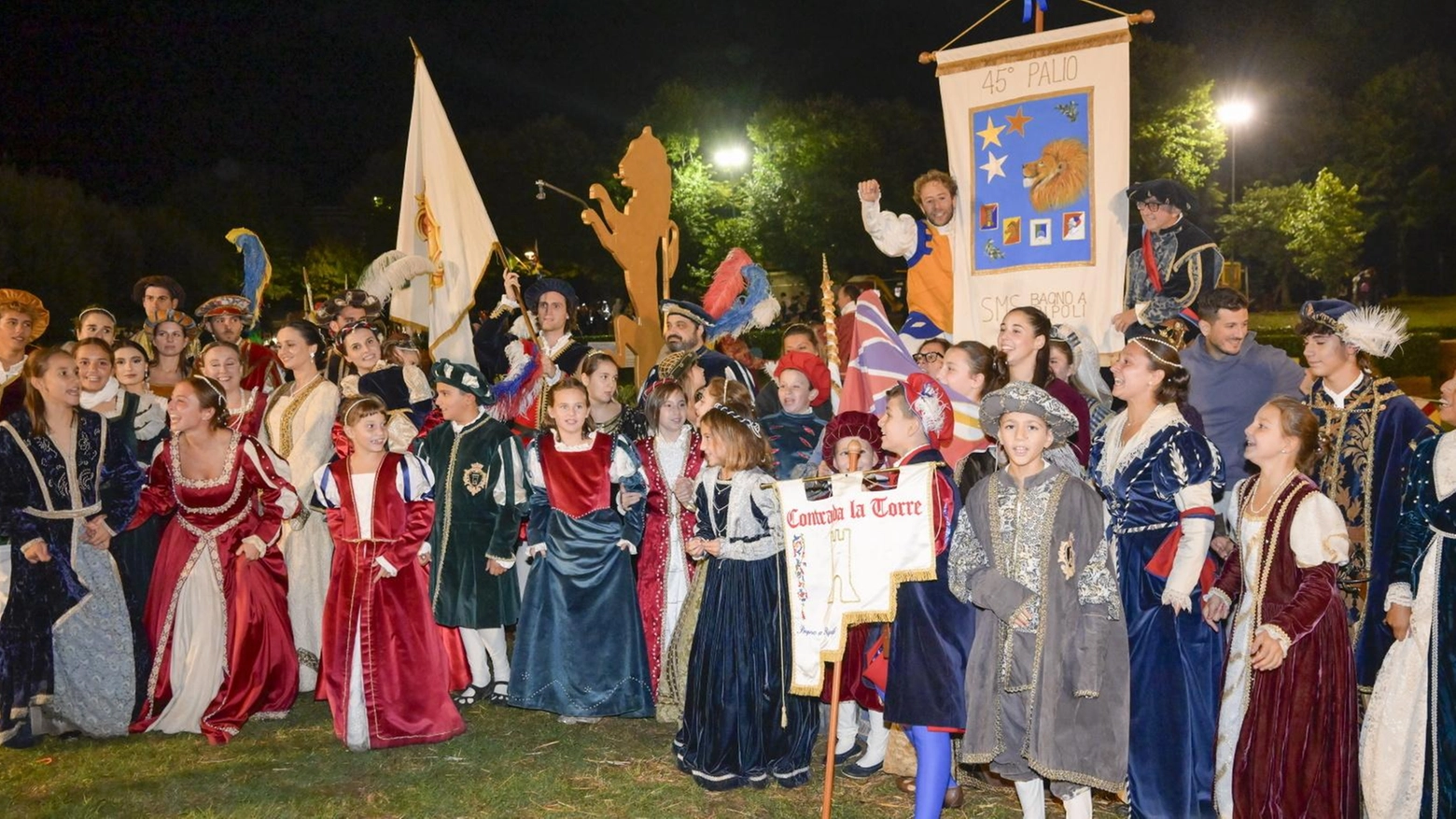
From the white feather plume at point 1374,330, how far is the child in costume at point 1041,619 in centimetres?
173

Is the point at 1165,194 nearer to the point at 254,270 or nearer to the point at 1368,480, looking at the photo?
the point at 1368,480

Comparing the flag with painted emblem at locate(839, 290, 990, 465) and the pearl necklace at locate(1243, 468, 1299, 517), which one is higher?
the flag with painted emblem at locate(839, 290, 990, 465)

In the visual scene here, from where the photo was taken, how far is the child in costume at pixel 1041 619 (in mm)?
4156

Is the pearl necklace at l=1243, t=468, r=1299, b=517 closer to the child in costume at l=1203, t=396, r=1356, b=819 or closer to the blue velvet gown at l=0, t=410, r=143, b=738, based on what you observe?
the child in costume at l=1203, t=396, r=1356, b=819

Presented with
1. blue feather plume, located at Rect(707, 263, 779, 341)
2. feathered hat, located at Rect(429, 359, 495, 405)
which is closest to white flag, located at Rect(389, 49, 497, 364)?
feathered hat, located at Rect(429, 359, 495, 405)

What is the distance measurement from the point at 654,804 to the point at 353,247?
2048 inches

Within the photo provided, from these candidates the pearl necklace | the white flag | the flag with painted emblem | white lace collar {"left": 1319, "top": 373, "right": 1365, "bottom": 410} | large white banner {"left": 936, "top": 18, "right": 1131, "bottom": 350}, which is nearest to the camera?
the pearl necklace

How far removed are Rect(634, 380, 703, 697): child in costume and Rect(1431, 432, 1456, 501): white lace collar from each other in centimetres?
334

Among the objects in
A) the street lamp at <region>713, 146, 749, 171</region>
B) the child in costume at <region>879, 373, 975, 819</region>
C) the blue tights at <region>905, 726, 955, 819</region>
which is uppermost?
the street lamp at <region>713, 146, 749, 171</region>

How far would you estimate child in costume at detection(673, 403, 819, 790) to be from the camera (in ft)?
17.2

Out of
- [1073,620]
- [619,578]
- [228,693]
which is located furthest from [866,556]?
[228,693]

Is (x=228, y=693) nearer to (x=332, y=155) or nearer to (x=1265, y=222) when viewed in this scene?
(x=1265, y=222)

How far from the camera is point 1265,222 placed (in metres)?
35.7

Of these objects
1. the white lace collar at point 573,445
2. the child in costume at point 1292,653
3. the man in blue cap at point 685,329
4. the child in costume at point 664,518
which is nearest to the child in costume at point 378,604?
the white lace collar at point 573,445
